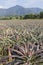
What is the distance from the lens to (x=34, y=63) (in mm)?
2215

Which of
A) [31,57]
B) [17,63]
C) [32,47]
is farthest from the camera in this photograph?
[32,47]

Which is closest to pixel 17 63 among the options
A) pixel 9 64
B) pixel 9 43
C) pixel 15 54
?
pixel 9 64

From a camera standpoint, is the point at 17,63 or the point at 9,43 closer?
→ the point at 17,63

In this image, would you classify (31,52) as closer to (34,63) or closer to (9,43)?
(34,63)

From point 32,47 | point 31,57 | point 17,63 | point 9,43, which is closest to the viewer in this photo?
point 17,63

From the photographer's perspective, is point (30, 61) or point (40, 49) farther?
point (40, 49)

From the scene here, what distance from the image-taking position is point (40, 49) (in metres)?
2.46

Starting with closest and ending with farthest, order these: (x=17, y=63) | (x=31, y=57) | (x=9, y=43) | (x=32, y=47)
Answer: (x=17, y=63), (x=31, y=57), (x=32, y=47), (x=9, y=43)

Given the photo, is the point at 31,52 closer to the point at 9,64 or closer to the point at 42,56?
the point at 42,56

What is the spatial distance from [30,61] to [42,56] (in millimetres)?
133

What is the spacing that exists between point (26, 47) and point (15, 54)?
0.20m

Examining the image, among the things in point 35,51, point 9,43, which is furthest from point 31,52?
point 9,43

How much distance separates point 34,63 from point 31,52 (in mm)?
210

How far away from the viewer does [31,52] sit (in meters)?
2.40
